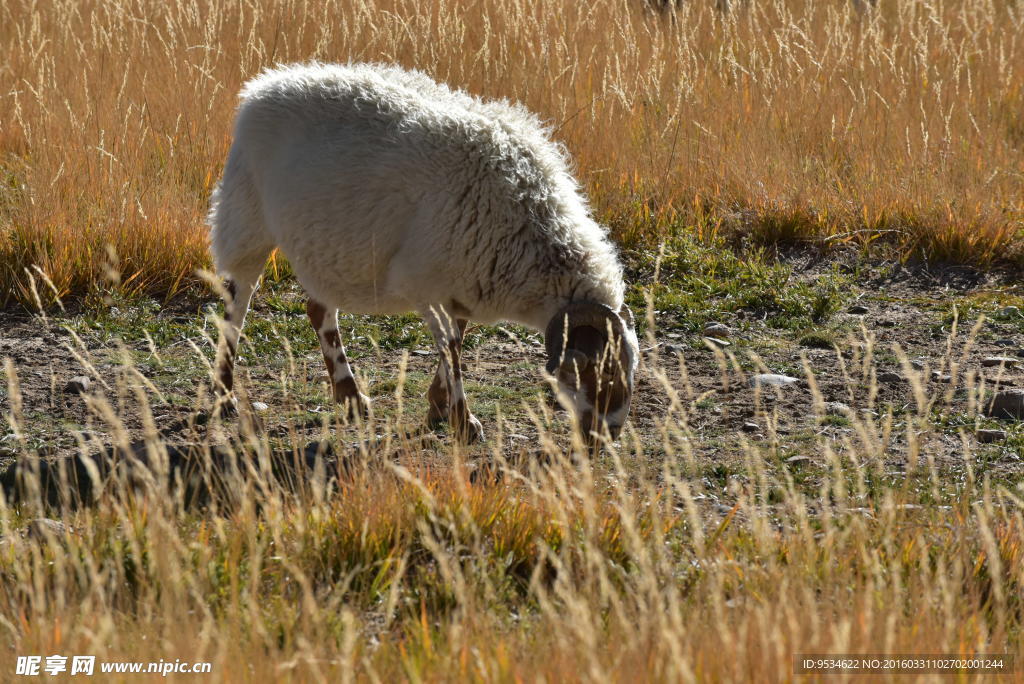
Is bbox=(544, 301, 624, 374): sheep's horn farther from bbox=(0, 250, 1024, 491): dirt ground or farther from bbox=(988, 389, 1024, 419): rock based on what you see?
bbox=(988, 389, 1024, 419): rock

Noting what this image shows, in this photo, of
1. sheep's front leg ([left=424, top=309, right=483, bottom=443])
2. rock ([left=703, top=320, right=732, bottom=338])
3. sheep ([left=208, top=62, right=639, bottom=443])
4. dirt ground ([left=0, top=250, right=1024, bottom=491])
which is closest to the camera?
sheep ([left=208, top=62, right=639, bottom=443])

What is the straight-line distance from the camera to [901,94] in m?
8.46

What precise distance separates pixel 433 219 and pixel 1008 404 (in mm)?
2855

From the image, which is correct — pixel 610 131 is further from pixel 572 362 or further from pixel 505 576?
pixel 505 576

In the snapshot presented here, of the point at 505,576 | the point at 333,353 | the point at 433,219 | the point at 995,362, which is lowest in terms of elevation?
the point at 505,576

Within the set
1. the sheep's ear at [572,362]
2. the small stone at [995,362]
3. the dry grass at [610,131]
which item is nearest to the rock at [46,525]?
the sheep's ear at [572,362]

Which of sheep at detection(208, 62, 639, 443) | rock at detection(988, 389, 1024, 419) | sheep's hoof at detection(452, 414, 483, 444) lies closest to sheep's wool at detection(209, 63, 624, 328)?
sheep at detection(208, 62, 639, 443)

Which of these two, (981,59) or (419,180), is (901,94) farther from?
(419,180)

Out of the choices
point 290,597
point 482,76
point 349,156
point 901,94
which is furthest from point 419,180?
point 901,94

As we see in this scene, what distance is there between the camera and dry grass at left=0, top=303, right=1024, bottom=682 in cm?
259

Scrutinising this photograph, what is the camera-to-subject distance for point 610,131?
8.30m

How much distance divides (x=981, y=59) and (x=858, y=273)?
3394 mm

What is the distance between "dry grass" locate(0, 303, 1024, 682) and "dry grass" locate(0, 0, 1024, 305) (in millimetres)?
3316

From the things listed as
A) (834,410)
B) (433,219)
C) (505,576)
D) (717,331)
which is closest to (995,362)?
(834,410)
